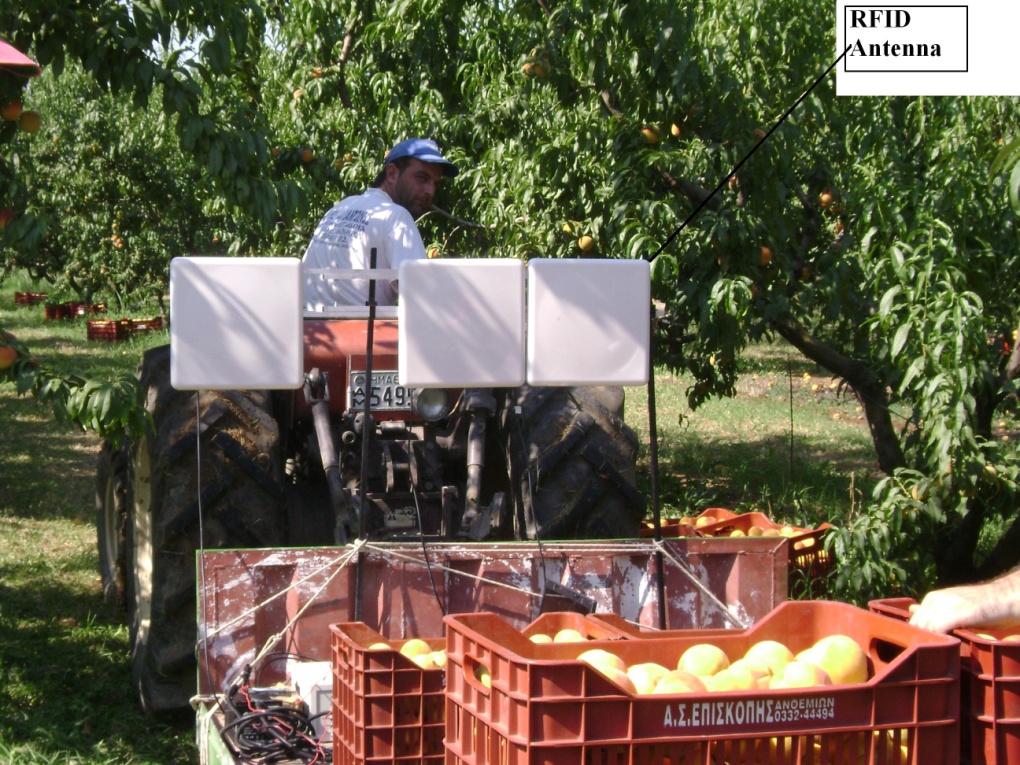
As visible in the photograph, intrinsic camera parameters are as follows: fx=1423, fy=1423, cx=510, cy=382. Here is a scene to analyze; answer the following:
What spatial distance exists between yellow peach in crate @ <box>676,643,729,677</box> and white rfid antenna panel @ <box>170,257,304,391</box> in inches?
48.2

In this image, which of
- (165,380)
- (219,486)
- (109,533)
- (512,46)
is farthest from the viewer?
(512,46)

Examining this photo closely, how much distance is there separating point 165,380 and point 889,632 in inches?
111

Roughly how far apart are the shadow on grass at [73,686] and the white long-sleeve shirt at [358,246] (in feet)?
5.20

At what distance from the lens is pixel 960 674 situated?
295 centimetres

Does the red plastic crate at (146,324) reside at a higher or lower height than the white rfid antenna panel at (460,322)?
higher

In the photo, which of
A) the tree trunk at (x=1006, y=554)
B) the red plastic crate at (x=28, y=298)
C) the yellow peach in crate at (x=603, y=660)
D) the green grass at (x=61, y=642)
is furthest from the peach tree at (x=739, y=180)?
the red plastic crate at (x=28, y=298)

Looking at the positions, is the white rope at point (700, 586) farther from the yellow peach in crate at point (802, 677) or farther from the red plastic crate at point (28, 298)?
the red plastic crate at point (28, 298)

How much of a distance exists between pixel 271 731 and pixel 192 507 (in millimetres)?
1349

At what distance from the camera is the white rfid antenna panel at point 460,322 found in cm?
361

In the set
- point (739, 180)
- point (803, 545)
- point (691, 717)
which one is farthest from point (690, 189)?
point (691, 717)

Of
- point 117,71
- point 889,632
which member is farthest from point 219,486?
point 889,632

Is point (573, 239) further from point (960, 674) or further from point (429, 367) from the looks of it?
point (960, 674)

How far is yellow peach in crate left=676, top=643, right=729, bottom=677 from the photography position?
3164mm

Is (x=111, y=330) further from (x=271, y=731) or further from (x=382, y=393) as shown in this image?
(x=271, y=731)
